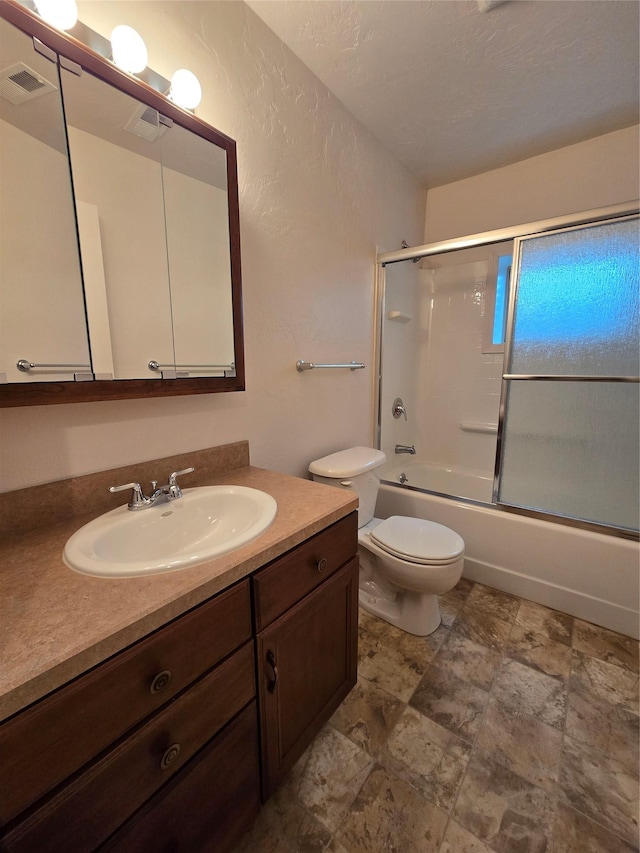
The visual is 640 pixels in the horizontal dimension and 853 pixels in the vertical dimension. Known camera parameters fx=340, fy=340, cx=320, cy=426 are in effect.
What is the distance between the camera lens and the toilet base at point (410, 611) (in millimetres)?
1560

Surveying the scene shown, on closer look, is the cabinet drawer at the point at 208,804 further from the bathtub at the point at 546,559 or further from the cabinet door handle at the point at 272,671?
the bathtub at the point at 546,559

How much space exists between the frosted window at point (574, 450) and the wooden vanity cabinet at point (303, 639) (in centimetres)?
127

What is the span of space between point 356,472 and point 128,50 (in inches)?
58.4

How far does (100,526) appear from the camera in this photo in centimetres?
83

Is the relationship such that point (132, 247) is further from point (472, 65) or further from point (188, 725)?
point (472, 65)

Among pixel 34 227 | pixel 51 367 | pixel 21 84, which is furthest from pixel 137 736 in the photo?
pixel 21 84

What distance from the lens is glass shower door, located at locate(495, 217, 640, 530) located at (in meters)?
1.63

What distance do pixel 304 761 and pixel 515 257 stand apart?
2328 mm

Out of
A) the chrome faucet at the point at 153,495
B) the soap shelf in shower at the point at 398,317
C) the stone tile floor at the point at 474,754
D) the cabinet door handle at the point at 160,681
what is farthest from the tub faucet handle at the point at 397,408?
the cabinet door handle at the point at 160,681

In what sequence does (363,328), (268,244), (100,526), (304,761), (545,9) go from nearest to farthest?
(100,526)
(304,761)
(545,9)
(268,244)
(363,328)

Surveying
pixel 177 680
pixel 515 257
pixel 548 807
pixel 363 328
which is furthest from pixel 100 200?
pixel 548 807

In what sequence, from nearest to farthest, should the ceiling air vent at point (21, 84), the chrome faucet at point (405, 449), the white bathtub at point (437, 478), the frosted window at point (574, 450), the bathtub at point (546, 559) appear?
the ceiling air vent at point (21, 84) → the bathtub at point (546, 559) → the frosted window at point (574, 450) → the white bathtub at point (437, 478) → the chrome faucet at point (405, 449)

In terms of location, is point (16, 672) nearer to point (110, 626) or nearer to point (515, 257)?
point (110, 626)

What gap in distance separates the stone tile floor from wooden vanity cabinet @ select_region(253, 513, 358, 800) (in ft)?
0.55
